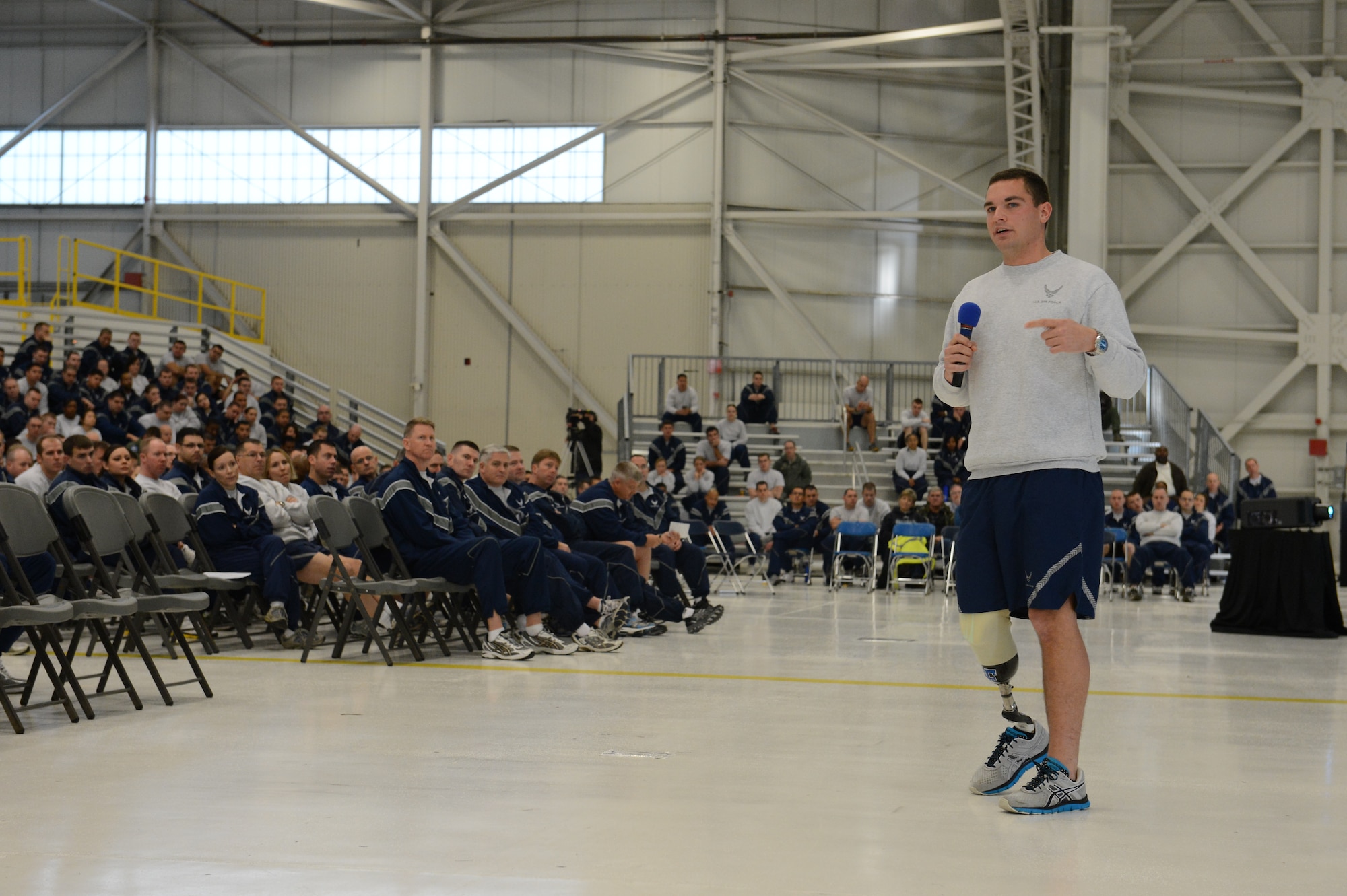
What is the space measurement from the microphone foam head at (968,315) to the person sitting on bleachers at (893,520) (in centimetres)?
1127

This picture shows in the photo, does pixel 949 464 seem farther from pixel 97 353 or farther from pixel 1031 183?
pixel 1031 183

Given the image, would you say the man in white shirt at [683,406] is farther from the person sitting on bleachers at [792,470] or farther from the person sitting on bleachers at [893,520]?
the person sitting on bleachers at [893,520]

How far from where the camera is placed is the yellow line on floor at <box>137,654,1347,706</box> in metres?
6.36

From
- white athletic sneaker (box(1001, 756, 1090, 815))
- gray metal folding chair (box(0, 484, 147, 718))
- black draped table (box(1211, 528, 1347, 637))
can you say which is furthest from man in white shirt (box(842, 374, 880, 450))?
white athletic sneaker (box(1001, 756, 1090, 815))

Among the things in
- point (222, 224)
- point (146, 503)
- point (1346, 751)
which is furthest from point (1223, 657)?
point (222, 224)

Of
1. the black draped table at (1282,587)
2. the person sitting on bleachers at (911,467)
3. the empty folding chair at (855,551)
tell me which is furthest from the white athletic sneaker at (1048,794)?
the person sitting on bleachers at (911,467)

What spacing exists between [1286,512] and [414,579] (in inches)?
251

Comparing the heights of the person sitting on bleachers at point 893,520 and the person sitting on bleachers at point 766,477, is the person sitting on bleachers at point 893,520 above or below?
below

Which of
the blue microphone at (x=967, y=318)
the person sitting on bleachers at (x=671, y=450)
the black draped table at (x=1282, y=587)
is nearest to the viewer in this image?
the blue microphone at (x=967, y=318)

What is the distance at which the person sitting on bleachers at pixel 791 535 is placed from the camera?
15.7m

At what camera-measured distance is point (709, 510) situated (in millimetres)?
16844

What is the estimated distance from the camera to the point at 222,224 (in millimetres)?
22391

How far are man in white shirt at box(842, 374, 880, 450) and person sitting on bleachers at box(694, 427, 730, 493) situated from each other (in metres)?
2.36

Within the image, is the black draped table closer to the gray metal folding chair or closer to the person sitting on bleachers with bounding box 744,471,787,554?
the person sitting on bleachers with bounding box 744,471,787,554
